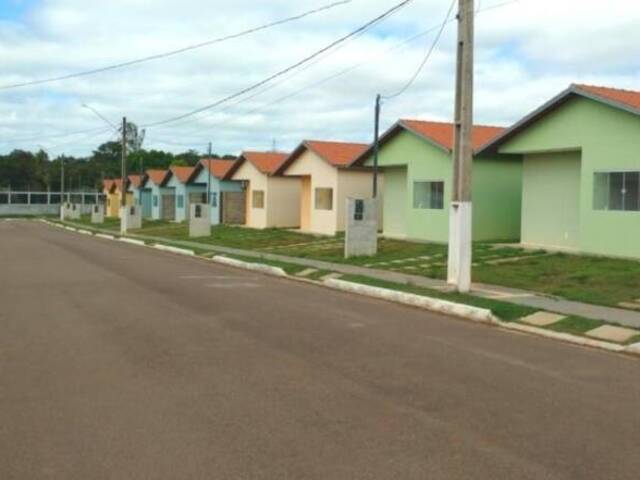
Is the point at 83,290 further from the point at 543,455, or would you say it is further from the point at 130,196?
the point at 130,196

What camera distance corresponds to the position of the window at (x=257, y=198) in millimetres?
46856

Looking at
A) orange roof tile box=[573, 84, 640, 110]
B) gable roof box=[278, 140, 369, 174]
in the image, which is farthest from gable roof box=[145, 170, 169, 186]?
orange roof tile box=[573, 84, 640, 110]

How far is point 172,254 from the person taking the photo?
100 feet

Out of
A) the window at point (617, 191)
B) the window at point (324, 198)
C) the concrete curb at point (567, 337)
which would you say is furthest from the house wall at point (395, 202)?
the concrete curb at point (567, 337)

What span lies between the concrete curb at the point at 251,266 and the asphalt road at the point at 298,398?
8.19 metres

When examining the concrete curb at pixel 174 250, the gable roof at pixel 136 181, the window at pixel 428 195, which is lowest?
the concrete curb at pixel 174 250

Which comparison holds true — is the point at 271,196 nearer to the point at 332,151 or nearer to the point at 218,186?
the point at 332,151

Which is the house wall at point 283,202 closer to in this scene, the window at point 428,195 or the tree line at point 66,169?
the window at point 428,195

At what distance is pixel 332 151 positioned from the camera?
3906cm

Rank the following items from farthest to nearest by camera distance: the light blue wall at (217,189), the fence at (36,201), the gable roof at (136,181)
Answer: the fence at (36,201) < the gable roof at (136,181) < the light blue wall at (217,189)

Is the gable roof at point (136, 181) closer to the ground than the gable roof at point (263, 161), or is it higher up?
closer to the ground

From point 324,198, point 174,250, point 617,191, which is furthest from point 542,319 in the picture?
point 324,198

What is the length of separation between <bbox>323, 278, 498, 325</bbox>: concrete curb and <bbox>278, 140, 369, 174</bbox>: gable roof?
58.1 feet

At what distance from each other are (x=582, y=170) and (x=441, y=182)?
8014 millimetres
